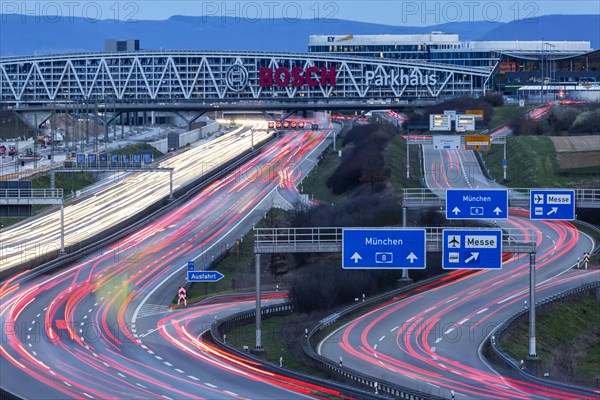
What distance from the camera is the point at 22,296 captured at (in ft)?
179

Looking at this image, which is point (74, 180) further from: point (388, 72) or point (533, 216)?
point (388, 72)

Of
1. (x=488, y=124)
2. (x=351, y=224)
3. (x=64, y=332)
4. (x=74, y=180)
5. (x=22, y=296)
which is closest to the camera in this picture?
(x=64, y=332)

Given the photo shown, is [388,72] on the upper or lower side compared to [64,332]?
upper

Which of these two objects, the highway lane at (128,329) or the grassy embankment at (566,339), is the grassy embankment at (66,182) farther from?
the grassy embankment at (566,339)

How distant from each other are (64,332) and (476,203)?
15291 millimetres

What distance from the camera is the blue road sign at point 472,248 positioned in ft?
140

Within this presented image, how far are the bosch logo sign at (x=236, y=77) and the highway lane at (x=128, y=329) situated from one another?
10009 centimetres

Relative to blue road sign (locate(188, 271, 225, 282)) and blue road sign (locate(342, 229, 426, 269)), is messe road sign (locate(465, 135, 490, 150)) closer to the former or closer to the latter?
blue road sign (locate(188, 271, 225, 282))

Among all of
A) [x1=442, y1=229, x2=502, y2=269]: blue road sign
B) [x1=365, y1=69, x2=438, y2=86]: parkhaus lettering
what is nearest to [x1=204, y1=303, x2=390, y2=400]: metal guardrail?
Answer: [x1=442, y1=229, x2=502, y2=269]: blue road sign

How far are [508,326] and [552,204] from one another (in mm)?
4763

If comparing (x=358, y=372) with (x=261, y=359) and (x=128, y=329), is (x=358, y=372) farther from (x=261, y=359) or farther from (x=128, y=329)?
(x=128, y=329)

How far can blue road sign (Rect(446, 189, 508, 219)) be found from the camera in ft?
154

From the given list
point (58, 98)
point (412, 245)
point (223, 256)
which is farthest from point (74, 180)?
point (58, 98)

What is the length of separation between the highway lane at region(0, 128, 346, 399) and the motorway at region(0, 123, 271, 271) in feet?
11.0
